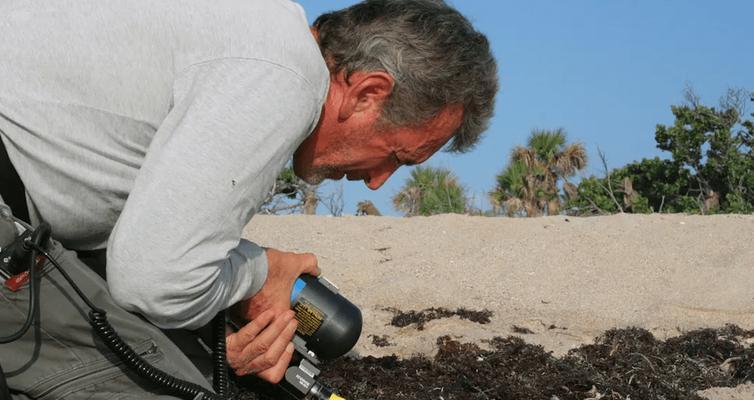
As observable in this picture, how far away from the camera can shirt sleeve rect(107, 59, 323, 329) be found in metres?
2.19

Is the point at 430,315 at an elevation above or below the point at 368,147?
below

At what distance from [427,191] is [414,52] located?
1264 centimetres

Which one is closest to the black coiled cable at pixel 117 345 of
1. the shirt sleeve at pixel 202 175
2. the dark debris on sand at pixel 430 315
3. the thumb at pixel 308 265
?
the shirt sleeve at pixel 202 175

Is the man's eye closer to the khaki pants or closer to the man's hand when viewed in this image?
the man's hand

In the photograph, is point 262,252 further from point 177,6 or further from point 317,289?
point 177,6

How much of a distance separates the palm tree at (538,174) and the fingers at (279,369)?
475 inches

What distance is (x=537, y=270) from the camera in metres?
7.80

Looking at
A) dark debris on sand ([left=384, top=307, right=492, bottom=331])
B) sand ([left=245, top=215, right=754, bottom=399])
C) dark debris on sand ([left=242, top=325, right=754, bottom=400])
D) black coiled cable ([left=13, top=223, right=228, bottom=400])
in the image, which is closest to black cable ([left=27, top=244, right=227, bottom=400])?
black coiled cable ([left=13, top=223, right=228, bottom=400])

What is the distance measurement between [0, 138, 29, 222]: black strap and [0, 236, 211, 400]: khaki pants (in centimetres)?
16

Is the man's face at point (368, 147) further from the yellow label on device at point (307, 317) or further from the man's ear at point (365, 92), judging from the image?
the yellow label on device at point (307, 317)

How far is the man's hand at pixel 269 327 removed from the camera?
286 centimetres

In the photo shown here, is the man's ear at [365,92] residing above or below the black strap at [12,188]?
above

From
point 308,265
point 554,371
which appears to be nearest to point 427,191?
point 554,371

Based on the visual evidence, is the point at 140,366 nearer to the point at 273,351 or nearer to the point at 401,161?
the point at 273,351
